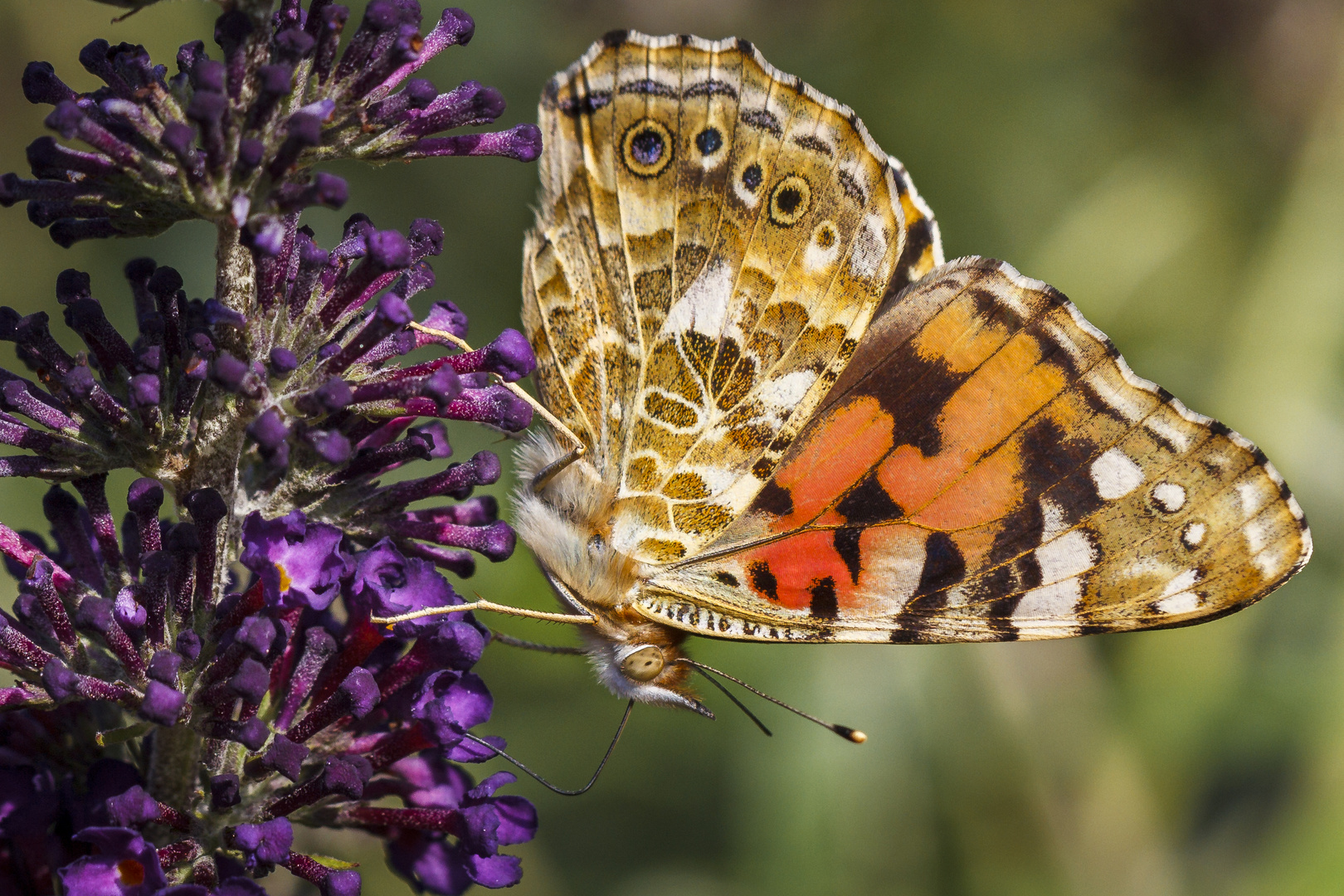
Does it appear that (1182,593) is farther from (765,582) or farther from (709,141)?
(709,141)

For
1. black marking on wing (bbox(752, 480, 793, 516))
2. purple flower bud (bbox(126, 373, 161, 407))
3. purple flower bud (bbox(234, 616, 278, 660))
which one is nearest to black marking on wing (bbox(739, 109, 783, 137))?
black marking on wing (bbox(752, 480, 793, 516))

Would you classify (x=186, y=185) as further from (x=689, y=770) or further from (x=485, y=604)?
(x=689, y=770)

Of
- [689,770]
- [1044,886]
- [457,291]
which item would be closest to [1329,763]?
[1044,886]

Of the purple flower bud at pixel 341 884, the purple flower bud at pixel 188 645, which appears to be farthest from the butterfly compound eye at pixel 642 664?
the purple flower bud at pixel 188 645

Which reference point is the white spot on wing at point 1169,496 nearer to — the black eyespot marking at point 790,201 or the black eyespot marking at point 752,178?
the black eyespot marking at point 790,201

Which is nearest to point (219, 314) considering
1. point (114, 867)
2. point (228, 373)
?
point (228, 373)

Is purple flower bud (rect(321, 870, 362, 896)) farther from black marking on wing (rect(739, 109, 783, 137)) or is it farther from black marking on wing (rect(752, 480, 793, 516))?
black marking on wing (rect(739, 109, 783, 137))

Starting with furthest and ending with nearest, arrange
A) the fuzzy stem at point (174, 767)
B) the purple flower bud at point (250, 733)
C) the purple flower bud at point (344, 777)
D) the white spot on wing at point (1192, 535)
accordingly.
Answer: the white spot on wing at point (1192, 535)
the fuzzy stem at point (174, 767)
the purple flower bud at point (344, 777)
the purple flower bud at point (250, 733)
